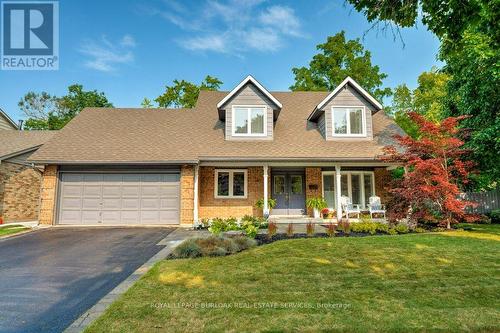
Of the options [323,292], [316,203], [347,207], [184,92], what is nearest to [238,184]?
[316,203]

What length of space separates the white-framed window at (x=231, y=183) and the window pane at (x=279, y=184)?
1628 millimetres

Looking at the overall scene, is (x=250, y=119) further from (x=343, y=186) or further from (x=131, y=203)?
(x=131, y=203)

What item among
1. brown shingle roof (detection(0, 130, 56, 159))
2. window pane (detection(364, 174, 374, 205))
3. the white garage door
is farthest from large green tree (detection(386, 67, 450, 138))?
brown shingle roof (detection(0, 130, 56, 159))

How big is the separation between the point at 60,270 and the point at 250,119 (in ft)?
35.1

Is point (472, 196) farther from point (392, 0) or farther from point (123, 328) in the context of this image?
point (123, 328)

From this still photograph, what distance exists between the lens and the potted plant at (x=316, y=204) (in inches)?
532

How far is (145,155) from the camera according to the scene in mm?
12984

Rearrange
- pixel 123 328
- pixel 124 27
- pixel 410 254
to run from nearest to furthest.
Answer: pixel 123 328, pixel 410 254, pixel 124 27

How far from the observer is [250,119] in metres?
14.7

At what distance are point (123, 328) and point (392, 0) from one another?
6.92 m

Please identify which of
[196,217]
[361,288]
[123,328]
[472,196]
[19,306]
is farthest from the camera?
[472,196]

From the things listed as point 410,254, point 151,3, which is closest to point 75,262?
point 410,254

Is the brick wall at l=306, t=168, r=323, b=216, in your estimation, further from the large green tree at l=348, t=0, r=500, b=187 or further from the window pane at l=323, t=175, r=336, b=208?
the large green tree at l=348, t=0, r=500, b=187

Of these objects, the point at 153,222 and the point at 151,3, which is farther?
the point at 153,222
